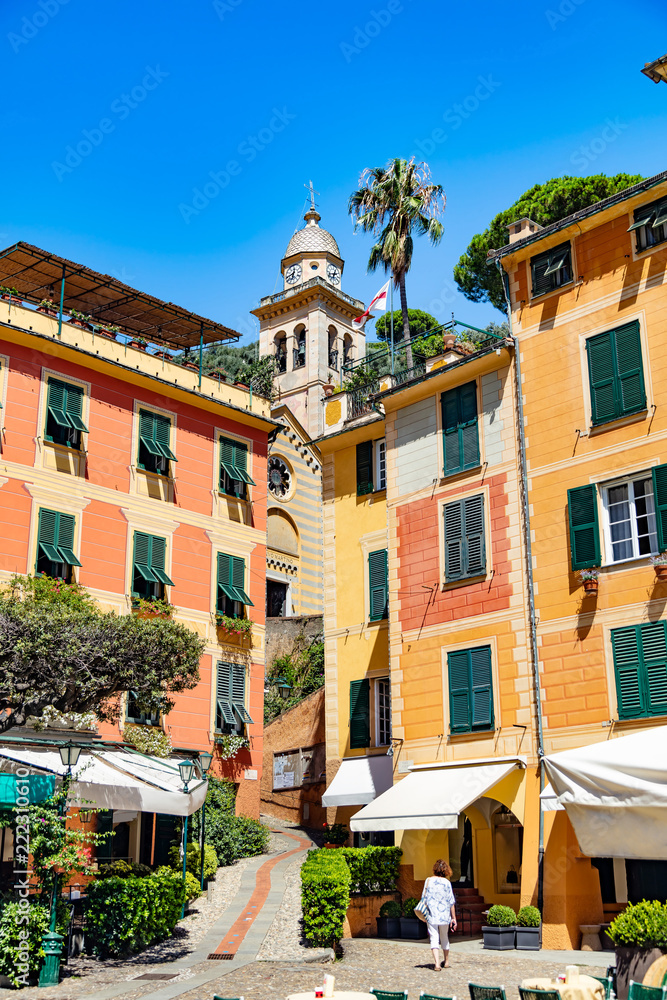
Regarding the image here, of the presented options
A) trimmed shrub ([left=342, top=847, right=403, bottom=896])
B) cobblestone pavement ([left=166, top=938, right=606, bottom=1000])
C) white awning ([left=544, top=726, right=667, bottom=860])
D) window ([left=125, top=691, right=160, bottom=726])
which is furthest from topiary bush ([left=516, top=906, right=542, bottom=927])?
window ([left=125, top=691, right=160, bottom=726])

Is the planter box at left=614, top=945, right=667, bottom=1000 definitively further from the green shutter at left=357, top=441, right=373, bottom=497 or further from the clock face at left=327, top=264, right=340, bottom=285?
the clock face at left=327, top=264, right=340, bottom=285

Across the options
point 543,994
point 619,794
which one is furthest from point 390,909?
point 543,994

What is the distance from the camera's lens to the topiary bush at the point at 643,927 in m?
11.6

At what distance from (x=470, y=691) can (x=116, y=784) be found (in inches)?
286

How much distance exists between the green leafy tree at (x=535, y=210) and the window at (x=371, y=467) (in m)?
19.6

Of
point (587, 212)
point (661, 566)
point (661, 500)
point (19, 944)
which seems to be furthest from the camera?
point (587, 212)

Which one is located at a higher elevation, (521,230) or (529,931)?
(521,230)

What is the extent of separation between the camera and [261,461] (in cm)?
3216

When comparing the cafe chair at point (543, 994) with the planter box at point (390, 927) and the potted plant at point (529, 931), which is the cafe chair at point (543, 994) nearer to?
the potted plant at point (529, 931)

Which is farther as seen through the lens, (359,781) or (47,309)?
(47,309)

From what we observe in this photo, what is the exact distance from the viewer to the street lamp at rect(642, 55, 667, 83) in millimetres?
19047

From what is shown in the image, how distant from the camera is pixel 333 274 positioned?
70.5 metres

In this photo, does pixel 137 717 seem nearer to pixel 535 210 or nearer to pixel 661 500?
pixel 661 500

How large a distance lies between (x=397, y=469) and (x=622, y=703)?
8395 millimetres
